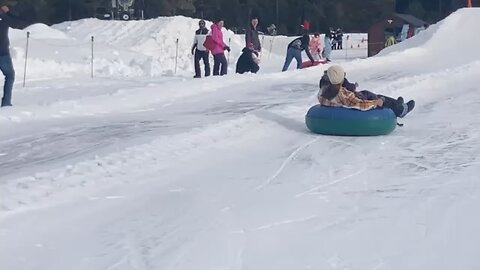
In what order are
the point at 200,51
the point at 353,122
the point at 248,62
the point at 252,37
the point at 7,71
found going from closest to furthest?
the point at 353,122 → the point at 7,71 → the point at 200,51 → the point at 252,37 → the point at 248,62

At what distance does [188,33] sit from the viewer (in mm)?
37281

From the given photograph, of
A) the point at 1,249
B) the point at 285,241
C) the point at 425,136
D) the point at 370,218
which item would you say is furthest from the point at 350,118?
the point at 1,249

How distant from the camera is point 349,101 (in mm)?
11461

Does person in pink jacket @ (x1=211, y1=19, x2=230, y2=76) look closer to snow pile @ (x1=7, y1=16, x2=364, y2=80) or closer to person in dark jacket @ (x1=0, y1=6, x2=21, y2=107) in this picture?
snow pile @ (x1=7, y1=16, x2=364, y2=80)

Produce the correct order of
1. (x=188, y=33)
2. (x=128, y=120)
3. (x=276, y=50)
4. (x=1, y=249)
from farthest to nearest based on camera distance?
(x=276, y=50) → (x=188, y=33) → (x=128, y=120) → (x=1, y=249)

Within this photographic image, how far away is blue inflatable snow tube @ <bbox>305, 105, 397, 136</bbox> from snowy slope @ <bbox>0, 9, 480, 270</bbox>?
0.17m

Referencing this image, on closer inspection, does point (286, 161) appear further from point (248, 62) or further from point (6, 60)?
point (248, 62)

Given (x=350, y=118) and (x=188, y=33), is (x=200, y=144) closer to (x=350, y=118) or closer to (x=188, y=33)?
(x=350, y=118)

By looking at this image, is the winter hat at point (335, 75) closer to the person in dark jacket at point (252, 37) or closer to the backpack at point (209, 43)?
the backpack at point (209, 43)

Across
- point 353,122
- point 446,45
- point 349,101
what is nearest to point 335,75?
point 349,101

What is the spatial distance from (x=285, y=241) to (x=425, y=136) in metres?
5.68

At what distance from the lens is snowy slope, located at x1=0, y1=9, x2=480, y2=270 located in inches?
238

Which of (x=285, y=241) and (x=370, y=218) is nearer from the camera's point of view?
(x=285, y=241)

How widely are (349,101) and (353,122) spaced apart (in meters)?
0.36
